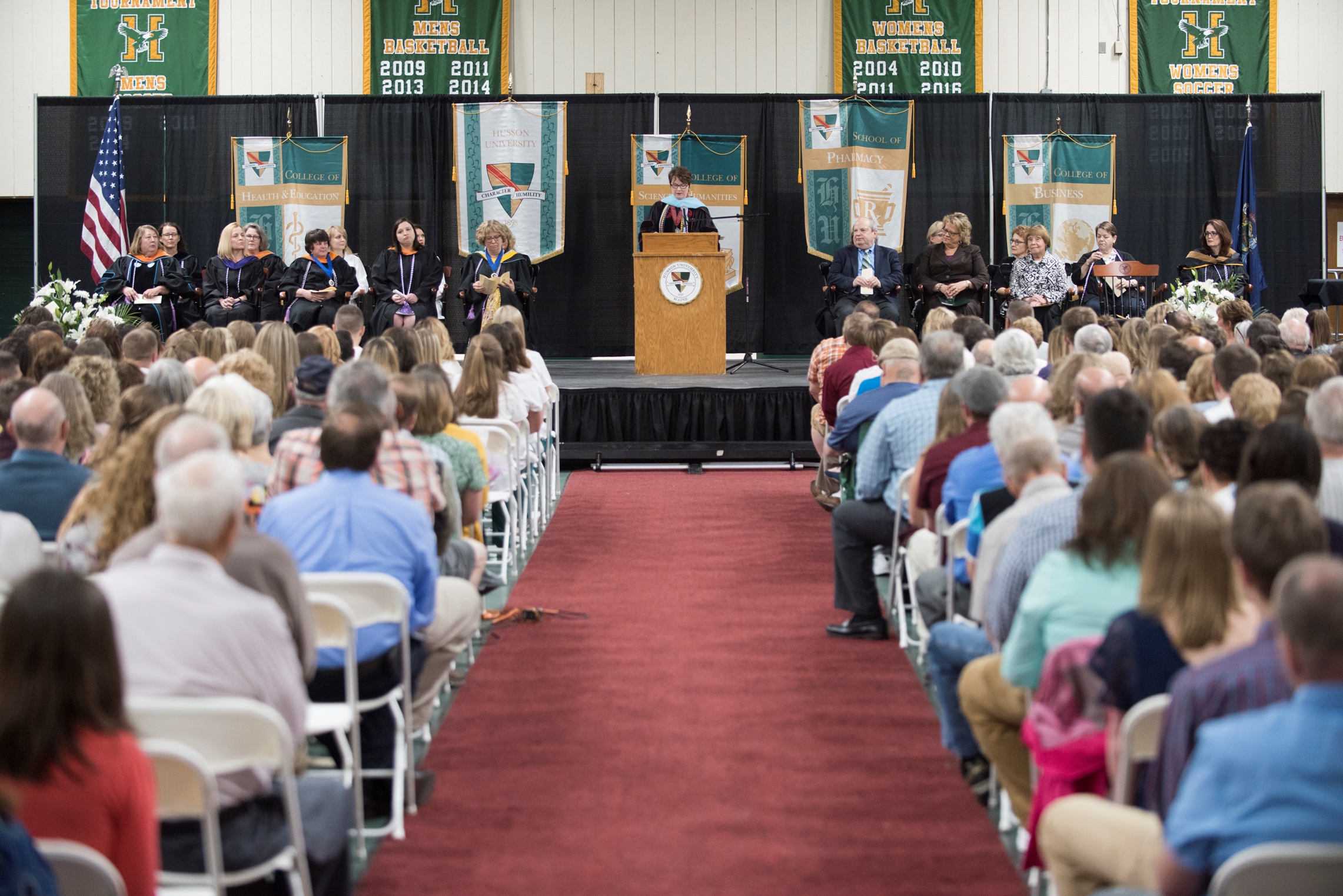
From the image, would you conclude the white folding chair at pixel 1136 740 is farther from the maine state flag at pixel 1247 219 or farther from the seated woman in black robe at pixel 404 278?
the maine state flag at pixel 1247 219

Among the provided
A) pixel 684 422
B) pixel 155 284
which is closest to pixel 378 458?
pixel 684 422

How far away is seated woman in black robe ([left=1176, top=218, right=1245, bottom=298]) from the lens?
10484mm

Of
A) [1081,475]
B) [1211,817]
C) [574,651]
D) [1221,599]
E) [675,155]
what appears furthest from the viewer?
[675,155]

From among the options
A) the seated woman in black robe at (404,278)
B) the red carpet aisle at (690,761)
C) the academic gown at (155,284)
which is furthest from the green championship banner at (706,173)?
the red carpet aisle at (690,761)

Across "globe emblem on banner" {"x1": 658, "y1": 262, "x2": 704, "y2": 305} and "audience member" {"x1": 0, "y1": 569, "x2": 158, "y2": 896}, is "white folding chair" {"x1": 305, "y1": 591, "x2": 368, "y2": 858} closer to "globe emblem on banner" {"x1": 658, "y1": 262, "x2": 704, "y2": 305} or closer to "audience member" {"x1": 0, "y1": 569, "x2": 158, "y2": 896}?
"audience member" {"x1": 0, "y1": 569, "x2": 158, "y2": 896}

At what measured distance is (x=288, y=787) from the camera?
7.46 feet

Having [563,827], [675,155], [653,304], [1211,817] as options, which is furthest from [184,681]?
[675,155]

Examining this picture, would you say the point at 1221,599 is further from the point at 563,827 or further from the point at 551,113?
the point at 551,113

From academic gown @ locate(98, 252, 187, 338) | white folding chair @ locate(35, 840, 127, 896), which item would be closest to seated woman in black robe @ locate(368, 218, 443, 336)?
academic gown @ locate(98, 252, 187, 338)

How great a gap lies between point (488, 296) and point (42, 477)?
7.26 m

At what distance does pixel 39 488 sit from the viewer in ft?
12.2

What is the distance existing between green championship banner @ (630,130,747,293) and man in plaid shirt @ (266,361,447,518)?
333 inches

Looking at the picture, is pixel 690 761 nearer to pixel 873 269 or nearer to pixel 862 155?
pixel 873 269

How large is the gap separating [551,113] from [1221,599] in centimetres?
1068
